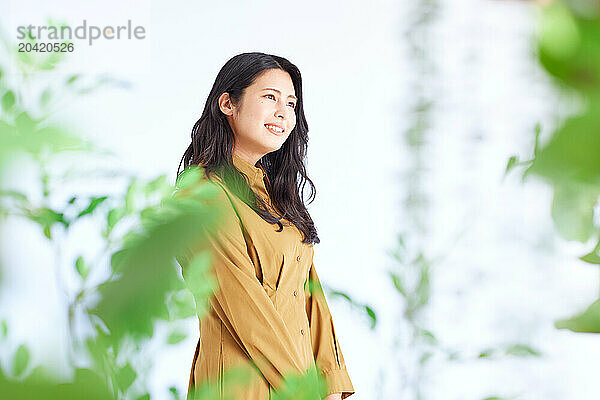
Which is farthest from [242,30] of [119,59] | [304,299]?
[304,299]

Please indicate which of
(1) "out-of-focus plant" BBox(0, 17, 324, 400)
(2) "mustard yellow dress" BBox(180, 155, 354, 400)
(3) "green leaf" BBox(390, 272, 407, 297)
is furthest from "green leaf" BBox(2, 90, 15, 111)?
(2) "mustard yellow dress" BBox(180, 155, 354, 400)

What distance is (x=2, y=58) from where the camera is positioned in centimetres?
19

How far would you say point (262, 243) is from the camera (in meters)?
1.20

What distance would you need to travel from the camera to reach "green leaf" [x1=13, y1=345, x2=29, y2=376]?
125 millimetres

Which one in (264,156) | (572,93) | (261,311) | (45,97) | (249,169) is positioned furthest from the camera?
(264,156)

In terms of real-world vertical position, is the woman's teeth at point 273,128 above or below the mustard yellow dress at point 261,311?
above

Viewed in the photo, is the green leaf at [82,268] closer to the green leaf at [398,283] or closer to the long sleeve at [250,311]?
the green leaf at [398,283]

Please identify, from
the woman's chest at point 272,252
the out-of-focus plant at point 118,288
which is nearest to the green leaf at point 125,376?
the out-of-focus plant at point 118,288

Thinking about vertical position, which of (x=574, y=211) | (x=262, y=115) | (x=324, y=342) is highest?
(x=574, y=211)

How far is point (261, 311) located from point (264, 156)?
411 mm

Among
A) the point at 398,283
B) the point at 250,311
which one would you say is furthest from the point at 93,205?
the point at 250,311

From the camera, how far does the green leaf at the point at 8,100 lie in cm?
19

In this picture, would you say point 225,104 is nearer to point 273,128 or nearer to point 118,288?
point 273,128

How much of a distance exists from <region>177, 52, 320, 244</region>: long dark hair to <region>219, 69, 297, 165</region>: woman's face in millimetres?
14
